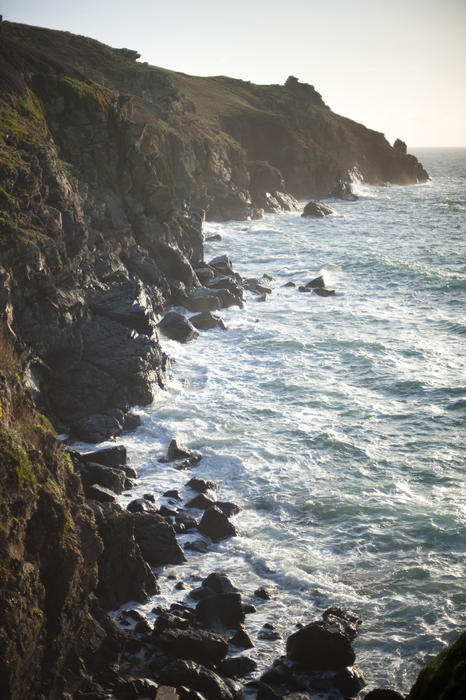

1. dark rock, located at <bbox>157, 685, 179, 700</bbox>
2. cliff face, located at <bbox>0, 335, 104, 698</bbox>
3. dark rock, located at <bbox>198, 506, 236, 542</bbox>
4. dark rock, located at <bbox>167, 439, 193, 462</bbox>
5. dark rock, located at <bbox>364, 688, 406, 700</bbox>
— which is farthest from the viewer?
dark rock, located at <bbox>167, 439, 193, 462</bbox>

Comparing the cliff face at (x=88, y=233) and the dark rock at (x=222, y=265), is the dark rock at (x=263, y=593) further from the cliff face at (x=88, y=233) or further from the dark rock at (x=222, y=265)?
the dark rock at (x=222, y=265)

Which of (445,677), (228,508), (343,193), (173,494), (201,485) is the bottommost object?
(228,508)

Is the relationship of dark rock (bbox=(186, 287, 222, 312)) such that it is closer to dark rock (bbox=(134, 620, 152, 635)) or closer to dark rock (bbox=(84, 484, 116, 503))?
dark rock (bbox=(84, 484, 116, 503))

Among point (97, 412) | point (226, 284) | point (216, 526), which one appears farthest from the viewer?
point (226, 284)

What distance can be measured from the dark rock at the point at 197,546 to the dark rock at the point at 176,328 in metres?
20.0

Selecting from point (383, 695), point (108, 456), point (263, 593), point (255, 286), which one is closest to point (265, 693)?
point (383, 695)

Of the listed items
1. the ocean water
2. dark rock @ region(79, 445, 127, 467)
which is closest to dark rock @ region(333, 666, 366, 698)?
the ocean water

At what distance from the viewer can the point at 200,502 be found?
70.1 ft

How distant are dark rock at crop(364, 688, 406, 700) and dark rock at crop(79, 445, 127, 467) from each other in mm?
12811

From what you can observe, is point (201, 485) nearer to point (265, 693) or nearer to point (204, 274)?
point (265, 693)

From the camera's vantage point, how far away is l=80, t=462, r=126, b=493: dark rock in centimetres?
2091

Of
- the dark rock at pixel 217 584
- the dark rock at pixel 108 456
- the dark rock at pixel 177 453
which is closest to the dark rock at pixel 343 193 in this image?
the dark rock at pixel 177 453

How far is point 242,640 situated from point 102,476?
8.11 m

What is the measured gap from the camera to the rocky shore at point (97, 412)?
12.7 m
